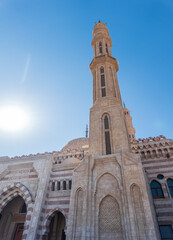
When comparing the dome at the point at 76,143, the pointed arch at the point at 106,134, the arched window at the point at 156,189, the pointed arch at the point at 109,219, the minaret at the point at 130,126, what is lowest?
the pointed arch at the point at 109,219

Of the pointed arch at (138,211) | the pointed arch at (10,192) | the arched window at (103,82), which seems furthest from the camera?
the arched window at (103,82)

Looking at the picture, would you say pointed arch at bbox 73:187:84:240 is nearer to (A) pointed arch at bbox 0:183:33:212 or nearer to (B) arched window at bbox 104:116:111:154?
(B) arched window at bbox 104:116:111:154

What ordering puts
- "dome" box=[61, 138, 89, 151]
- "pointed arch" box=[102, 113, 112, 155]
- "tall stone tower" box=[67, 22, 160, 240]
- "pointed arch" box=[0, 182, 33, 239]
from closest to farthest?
"tall stone tower" box=[67, 22, 160, 240]
"pointed arch" box=[102, 113, 112, 155]
"pointed arch" box=[0, 182, 33, 239]
"dome" box=[61, 138, 89, 151]

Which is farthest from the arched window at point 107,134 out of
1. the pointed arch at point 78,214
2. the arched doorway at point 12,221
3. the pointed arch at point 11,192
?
the arched doorway at point 12,221

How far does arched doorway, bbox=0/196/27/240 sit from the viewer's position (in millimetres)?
17956

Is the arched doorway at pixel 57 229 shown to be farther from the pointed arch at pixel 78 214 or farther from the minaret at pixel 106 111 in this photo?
the minaret at pixel 106 111

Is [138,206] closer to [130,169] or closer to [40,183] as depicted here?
[130,169]

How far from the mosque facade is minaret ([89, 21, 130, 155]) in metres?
0.09

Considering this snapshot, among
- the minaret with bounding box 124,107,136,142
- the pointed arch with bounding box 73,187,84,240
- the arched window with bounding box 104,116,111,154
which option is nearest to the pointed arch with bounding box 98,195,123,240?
the pointed arch with bounding box 73,187,84,240

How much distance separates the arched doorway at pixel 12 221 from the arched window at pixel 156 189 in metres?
14.0

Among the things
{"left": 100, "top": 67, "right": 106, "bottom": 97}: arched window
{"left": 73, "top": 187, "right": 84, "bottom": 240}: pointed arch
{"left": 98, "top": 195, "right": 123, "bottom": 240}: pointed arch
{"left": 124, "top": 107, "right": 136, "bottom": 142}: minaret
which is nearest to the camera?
{"left": 98, "top": 195, "right": 123, "bottom": 240}: pointed arch

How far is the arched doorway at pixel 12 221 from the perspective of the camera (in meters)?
18.0

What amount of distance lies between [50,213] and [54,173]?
384 centimetres

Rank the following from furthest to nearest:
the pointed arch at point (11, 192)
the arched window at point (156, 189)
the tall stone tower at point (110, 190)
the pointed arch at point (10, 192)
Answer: the pointed arch at point (10, 192) < the pointed arch at point (11, 192) < the arched window at point (156, 189) < the tall stone tower at point (110, 190)
